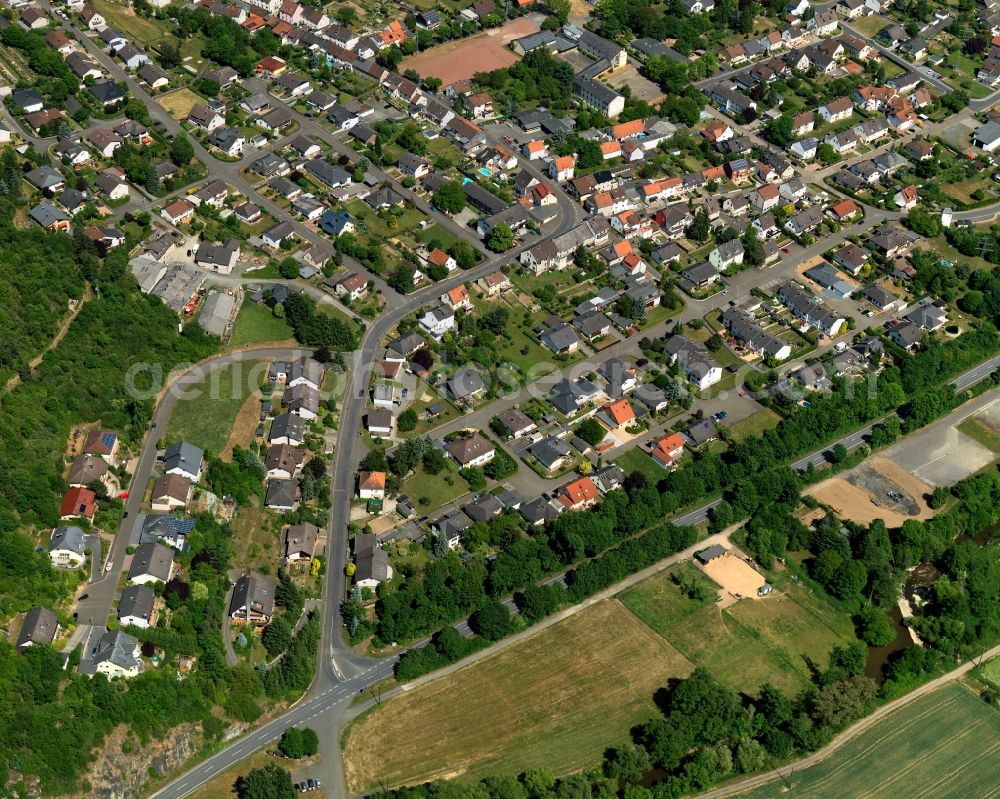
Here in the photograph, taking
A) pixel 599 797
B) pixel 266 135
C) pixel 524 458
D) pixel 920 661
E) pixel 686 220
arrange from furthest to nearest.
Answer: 1. pixel 266 135
2. pixel 686 220
3. pixel 524 458
4. pixel 920 661
5. pixel 599 797

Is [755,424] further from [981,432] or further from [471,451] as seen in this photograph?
[471,451]

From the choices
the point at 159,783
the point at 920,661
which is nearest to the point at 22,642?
the point at 159,783

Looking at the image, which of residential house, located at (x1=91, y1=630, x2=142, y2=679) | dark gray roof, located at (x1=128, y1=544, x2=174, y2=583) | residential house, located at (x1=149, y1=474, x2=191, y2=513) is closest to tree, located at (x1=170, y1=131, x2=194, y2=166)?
residential house, located at (x1=149, y1=474, x2=191, y2=513)

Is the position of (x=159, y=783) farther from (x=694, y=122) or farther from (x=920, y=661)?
(x=694, y=122)

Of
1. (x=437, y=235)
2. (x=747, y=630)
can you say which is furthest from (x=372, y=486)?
(x=437, y=235)

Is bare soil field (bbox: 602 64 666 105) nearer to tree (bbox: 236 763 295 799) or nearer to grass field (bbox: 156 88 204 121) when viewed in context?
grass field (bbox: 156 88 204 121)

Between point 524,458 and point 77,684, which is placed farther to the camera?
point 524,458
